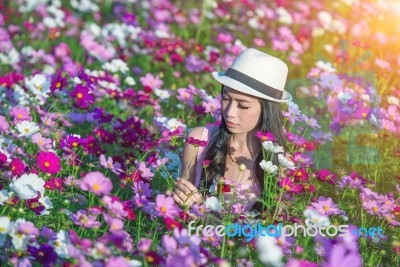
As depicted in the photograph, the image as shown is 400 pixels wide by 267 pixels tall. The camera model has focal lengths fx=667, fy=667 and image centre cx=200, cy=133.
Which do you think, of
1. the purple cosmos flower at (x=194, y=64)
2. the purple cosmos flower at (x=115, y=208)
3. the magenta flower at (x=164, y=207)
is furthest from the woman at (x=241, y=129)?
the purple cosmos flower at (x=194, y=64)

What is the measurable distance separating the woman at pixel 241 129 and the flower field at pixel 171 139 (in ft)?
0.31

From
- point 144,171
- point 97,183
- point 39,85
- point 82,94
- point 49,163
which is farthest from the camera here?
point 39,85

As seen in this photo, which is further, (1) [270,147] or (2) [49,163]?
(2) [49,163]

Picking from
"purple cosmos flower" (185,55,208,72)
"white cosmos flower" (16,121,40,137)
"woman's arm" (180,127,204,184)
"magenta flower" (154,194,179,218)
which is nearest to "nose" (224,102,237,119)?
"woman's arm" (180,127,204,184)

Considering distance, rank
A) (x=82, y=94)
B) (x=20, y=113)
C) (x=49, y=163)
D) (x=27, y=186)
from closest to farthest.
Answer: (x=27, y=186) → (x=49, y=163) → (x=20, y=113) → (x=82, y=94)

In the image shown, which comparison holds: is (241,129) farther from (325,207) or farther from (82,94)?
(82,94)

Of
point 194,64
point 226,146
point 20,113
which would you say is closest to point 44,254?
point 226,146

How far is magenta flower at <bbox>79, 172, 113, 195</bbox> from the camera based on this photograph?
7.02ft

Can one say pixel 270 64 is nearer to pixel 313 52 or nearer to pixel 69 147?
pixel 69 147

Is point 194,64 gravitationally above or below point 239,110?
below

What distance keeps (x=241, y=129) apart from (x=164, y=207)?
2.07ft

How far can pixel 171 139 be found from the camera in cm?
309

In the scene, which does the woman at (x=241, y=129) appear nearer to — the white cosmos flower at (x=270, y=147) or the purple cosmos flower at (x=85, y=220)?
the white cosmos flower at (x=270, y=147)

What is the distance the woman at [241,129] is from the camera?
272 cm
